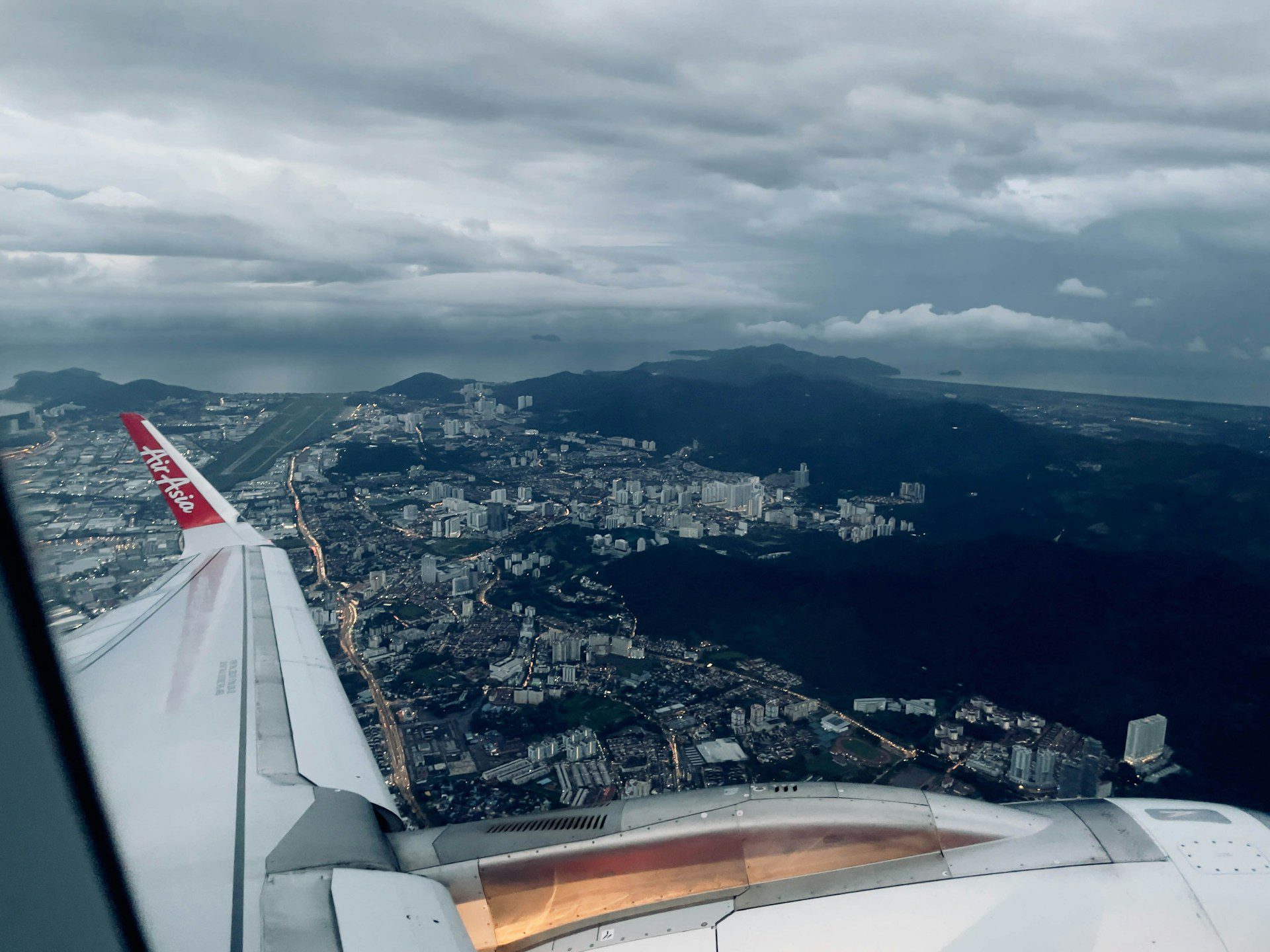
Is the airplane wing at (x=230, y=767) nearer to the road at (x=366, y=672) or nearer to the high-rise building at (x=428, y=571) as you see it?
the road at (x=366, y=672)

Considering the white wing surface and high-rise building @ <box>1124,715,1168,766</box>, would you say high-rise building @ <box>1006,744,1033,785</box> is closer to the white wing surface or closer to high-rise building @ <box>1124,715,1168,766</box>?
high-rise building @ <box>1124,715,1168,766</box>

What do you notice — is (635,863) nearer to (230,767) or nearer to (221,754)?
(230,767)

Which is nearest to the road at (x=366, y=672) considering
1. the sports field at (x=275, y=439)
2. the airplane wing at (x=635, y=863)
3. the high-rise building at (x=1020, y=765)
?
the sports field at (x=275, y=439)

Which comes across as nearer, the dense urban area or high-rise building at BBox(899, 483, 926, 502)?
the dense urban area

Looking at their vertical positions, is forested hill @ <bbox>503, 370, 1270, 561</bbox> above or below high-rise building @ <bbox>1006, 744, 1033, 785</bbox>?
above

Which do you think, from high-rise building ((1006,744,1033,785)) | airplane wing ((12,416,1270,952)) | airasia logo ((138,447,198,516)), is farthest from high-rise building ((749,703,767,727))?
airasia logo ((138,447,198,516))

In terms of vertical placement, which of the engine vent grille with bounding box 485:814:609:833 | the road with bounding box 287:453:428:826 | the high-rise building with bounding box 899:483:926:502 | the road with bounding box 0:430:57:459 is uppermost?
the road with bounding box 0:430:57:459
